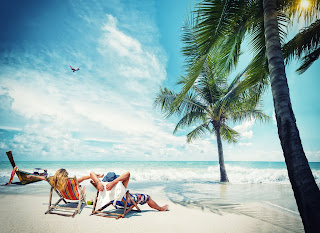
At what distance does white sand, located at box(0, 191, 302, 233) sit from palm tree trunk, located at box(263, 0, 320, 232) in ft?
4.94

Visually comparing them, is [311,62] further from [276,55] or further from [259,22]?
[276,55]

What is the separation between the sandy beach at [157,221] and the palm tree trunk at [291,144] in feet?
5.02

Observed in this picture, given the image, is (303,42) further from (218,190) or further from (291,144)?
(218,190)

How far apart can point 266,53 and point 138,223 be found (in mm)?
4816

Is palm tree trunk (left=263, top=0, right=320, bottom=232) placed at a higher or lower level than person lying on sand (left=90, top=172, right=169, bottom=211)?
higher

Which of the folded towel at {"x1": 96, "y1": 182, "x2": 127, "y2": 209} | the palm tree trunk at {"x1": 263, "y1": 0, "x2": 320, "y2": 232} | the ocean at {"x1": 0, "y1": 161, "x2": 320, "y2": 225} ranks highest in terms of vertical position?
the palm tree trunk at {"x1": 263, "y1": 0, "x2": 320, "y2": 232}

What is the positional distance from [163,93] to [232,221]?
7142 mm

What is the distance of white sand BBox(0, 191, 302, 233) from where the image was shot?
2768 millimetres

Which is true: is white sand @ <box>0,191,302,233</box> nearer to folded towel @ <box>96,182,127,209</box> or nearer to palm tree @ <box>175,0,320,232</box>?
folded towel @ <box>96,182,127,209</box>

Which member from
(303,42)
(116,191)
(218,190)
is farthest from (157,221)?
(303,42)

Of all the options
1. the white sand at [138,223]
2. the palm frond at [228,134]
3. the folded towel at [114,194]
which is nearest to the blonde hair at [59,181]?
the white sand at [138,223]

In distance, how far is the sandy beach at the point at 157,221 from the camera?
2787mm

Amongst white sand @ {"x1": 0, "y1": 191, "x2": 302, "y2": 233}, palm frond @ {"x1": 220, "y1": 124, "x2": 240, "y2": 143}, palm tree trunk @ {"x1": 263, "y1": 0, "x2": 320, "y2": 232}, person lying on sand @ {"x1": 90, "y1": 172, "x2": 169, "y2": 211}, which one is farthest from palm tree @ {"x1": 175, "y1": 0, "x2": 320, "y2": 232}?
palm frond @ {"x1": 220, "y1": 124, "x2": 240, "y2": 143}

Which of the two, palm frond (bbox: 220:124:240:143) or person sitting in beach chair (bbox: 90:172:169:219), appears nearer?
person sitting in beach chair (bbox: 90:172:169:219)
